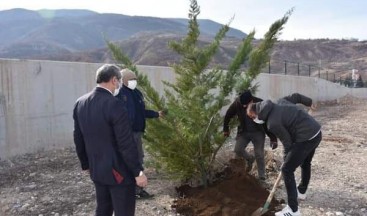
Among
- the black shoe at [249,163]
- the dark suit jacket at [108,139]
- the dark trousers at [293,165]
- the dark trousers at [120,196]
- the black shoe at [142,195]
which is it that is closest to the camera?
the dark suit jacket at [108,139]

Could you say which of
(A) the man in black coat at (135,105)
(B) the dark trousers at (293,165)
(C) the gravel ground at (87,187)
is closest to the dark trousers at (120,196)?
(A) the man in black coat at (135,105)

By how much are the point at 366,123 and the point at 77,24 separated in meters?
Answer: 132

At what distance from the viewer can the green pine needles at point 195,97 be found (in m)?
5.84

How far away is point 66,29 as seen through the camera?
133 m

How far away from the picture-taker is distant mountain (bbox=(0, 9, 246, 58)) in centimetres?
11106

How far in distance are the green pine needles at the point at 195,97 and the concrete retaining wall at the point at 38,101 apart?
4.04 metres

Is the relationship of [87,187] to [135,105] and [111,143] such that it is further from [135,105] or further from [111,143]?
[111,143]

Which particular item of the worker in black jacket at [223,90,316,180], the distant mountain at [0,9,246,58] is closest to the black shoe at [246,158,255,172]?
the worker in black jacket at [223,90,316,180]

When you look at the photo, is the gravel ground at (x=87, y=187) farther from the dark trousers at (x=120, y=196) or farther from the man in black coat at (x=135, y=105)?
the dark trousers at (x=120, y=196)

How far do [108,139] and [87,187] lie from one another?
346 centimetres

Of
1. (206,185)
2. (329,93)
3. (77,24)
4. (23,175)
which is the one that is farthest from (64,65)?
(77,24)

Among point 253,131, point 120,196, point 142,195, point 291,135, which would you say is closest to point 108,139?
point 120,196

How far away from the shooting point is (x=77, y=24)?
461ft

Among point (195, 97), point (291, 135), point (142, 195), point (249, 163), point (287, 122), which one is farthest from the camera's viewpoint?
point (249, 163)
